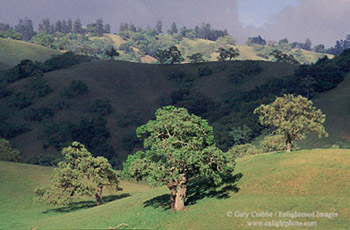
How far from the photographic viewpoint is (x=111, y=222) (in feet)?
203

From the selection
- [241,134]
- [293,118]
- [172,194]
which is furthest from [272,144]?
[172,194]

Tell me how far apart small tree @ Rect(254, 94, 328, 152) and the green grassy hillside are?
946 centimetres

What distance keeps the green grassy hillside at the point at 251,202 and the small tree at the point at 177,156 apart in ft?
11.2

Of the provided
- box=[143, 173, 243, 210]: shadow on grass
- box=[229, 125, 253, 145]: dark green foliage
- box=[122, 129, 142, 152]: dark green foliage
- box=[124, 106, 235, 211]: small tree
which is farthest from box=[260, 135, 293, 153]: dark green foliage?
box=[122, 129, 142, 152]: dark green foliage

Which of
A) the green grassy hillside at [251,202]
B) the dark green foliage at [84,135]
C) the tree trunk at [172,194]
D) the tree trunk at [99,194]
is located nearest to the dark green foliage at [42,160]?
the dark green foliage at [84,135]

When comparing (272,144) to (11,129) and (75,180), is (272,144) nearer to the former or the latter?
(75,180)

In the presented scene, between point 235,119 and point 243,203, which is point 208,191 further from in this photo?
point 235,119

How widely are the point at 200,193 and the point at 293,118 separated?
28.4 meters

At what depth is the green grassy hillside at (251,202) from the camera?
175 ft

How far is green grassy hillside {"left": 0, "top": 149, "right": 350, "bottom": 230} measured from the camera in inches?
2099

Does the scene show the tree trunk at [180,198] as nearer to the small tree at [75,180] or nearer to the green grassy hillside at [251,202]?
the green grassy hillside at [251,202]

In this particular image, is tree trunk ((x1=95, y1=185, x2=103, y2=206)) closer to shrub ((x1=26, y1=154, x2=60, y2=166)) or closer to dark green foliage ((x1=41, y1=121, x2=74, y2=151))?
shrub ((x1=26, y1=154, x2=60, y2=166))

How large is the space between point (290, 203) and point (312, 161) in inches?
521

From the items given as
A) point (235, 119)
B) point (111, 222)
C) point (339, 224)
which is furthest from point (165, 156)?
point (235, 119)
